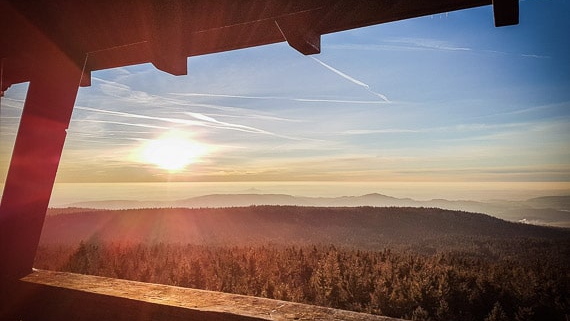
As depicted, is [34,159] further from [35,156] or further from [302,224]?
[302,224]

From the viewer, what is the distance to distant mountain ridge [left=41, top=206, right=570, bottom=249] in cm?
2183

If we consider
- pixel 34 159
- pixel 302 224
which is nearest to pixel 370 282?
pixel 34 159

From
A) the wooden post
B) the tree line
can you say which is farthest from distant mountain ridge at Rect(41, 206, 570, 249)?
the wooden post

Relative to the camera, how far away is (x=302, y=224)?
89.4ft

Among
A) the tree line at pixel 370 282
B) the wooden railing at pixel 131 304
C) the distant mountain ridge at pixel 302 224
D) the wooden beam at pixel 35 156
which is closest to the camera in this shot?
the wooden railing at pixel 131 304

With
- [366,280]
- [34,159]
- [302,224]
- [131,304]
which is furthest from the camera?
[302,224]

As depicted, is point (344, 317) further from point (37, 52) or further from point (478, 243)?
point (478, 243)

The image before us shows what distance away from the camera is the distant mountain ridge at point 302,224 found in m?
21.8

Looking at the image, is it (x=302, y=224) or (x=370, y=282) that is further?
(x=302, y=224)

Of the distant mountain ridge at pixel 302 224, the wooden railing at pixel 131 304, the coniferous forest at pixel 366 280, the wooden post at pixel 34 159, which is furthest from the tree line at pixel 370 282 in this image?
the distant mountain ridge at pixel 302 224

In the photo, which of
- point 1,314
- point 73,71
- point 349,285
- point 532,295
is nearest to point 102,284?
point 1,314

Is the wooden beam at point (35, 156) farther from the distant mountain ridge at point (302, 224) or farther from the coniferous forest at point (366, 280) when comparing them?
the distant mountain ridge at point (302, 224)

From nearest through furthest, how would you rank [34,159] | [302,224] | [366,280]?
[34,159]
[366,280]
[302,224]

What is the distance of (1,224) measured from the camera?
2.73 meters
